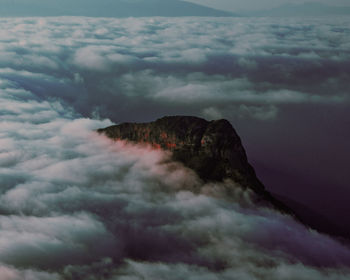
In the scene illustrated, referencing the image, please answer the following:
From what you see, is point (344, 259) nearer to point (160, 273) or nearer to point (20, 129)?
point (160, 273)

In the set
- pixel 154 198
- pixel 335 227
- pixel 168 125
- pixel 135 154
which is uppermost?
pixel 168 125

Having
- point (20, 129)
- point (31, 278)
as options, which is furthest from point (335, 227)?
point (20, 129)

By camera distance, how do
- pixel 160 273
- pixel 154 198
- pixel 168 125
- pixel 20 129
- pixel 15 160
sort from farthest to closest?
pixel 20 129 → pixel 15 160 → pixel 154 198 → pixel 168 125 → pixel 160 273

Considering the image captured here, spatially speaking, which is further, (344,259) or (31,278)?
(344,259)

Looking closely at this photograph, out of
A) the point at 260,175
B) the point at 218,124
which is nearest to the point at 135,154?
the point at 218,124

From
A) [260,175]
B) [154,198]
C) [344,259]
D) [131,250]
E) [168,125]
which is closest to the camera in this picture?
[131,250]

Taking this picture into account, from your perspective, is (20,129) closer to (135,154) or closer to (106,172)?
(106,172)

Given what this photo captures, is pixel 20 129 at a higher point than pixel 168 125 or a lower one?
lower
